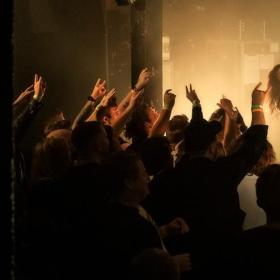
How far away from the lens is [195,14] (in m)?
9.70

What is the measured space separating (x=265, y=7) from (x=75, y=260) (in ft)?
26.2

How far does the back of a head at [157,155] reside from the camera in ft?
11.2

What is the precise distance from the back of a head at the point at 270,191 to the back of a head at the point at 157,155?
3.55 ft

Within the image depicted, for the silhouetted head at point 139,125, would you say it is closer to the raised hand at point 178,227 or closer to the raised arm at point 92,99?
the raised arm at point 92,99

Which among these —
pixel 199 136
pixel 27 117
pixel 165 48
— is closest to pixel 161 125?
pixel 27 117

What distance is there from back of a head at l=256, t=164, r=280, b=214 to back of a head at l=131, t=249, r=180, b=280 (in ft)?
2.08

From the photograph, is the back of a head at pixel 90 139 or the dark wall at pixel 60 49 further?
the dark wall at pixel 60 49

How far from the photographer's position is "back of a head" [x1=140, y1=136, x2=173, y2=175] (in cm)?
343

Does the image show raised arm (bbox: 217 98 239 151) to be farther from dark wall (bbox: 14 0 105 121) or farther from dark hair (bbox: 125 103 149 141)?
dark wall (bbox: 14 0 105 121)

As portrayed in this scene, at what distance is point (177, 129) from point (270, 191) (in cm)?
229

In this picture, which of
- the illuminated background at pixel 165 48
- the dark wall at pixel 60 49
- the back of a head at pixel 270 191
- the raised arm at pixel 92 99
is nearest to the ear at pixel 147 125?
the raised arm at pixel 92 99

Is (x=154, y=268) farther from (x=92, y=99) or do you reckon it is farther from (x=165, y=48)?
(x=165, y=48)

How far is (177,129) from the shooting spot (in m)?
4.59

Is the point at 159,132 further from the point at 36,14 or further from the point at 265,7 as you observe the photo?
the point at 265,7
